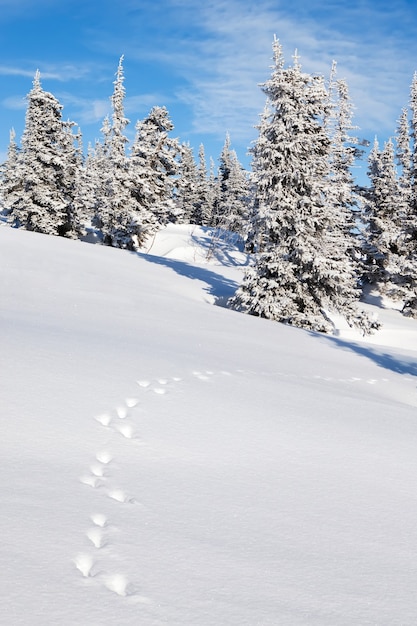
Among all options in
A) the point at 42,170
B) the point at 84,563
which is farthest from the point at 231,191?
the point at 84,563

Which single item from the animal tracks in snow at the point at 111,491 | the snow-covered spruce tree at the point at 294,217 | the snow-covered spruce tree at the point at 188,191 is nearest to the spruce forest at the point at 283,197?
the snow-covered spruce tree at the point at 294,217

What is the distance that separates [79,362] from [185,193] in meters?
60.4

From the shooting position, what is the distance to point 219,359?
27.7ft

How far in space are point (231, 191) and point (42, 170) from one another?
29.1 metres

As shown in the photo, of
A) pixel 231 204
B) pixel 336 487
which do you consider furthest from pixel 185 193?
pixel 336 487

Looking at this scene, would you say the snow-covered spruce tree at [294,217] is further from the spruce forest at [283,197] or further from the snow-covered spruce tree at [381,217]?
the snow-covered spruce tree at [381,217]

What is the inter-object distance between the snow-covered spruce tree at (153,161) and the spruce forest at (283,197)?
0.27 feet

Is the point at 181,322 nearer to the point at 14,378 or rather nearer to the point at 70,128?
the point at 14,378

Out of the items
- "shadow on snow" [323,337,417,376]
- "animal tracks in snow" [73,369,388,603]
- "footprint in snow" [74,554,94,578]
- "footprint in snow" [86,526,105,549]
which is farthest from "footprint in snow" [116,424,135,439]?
"shadow on snow" [323,337,417,376]

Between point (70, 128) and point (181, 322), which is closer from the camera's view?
point (181, 322)

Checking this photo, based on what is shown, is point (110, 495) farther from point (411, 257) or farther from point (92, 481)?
point (411, 257)

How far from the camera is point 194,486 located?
12.8 feet

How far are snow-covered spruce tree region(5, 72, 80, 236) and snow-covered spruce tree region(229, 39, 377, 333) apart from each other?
62.0 ft

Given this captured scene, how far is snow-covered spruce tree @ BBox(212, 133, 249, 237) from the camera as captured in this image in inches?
2028
